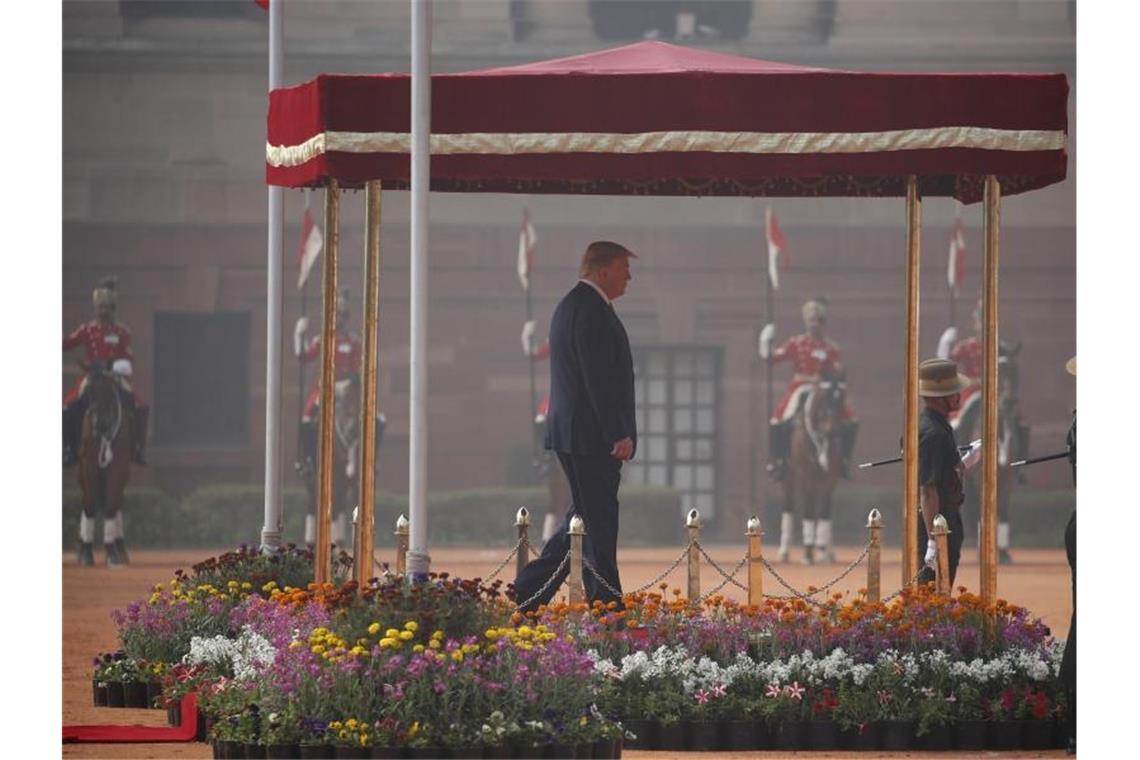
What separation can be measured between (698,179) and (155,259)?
24.2m

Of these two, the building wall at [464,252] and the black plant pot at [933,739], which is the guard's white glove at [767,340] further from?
the black plant pot at [933,739]

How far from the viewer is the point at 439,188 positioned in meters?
13.0

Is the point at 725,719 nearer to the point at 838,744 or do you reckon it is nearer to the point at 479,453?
the point at 838,744

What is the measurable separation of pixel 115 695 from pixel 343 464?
720 inches

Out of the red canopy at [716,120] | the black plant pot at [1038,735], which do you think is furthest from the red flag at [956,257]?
the black plant pot at [1038,735]

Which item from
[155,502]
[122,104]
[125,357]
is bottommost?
[155,502]

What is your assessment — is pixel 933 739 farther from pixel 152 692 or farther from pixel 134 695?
pixel 134 695

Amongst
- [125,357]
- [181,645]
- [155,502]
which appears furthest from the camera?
[155,502]

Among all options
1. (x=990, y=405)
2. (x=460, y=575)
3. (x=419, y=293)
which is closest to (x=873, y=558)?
(x=990, y=405)

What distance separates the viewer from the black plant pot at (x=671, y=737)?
33.6 ft

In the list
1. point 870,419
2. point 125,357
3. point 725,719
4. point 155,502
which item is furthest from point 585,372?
point 870,419

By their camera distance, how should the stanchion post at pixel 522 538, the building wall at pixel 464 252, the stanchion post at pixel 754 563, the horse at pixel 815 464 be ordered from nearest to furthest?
the stanchion post at pixel 754 563 → the stanchion post at pixel 522 538 → the horse at pixel 815 464 → the building wall at pixel 464 252

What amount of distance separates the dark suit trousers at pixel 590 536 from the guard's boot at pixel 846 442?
1682 cm

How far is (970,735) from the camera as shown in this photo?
33.9ft
